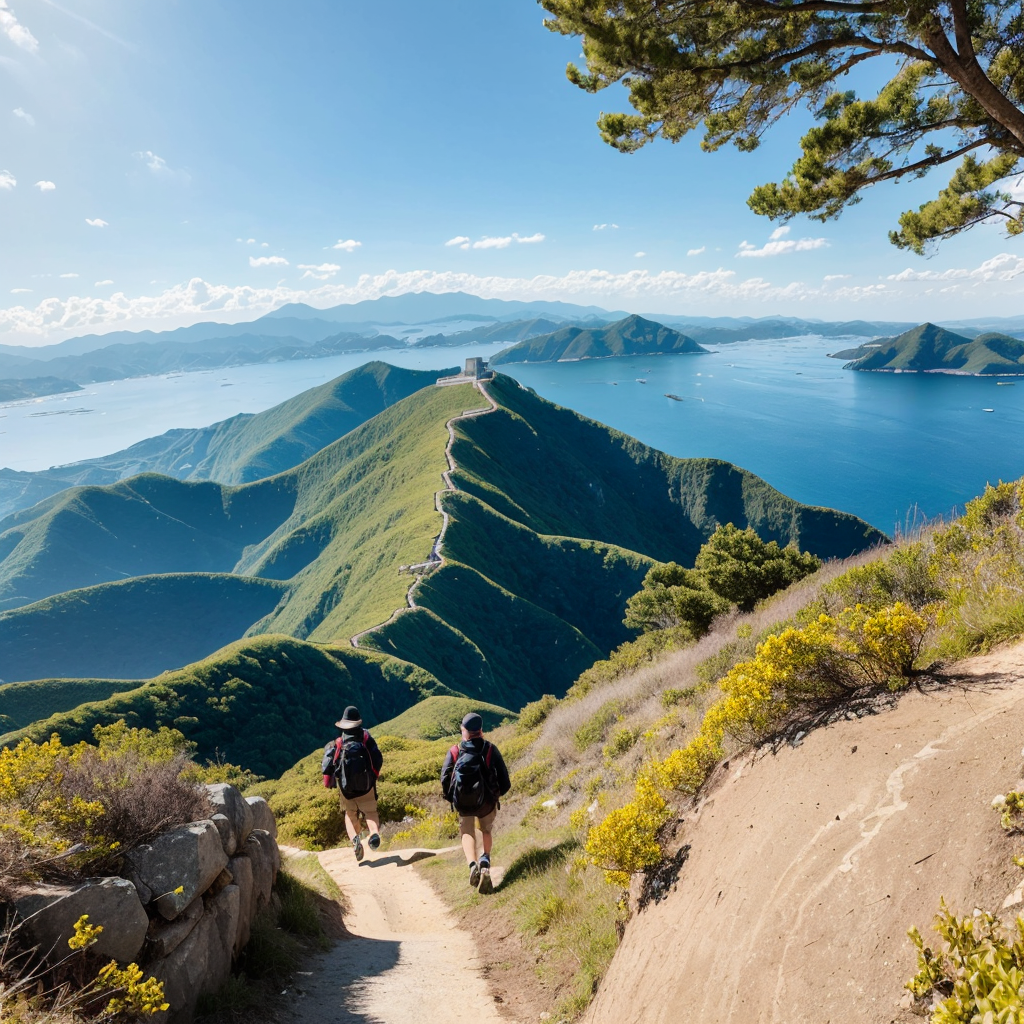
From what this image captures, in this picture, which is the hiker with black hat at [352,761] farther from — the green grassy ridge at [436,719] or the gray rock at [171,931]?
the green grassy ridge at [436,719]

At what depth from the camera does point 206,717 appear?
41000mm

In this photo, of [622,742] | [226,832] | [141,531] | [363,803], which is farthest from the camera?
[141,531]

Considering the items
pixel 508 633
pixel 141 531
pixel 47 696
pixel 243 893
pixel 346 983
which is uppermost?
pixel 243 893

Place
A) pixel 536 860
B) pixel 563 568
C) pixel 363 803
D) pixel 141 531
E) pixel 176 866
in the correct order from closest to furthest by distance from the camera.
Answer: pixel 176 866 < pixel 536 860 < pixel 363 803 < pixel 563 568 < pixel 141 531

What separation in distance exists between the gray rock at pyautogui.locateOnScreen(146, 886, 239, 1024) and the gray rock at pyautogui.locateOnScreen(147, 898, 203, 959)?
0.13ft

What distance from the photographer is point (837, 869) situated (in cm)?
360

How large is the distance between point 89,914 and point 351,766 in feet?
16.6

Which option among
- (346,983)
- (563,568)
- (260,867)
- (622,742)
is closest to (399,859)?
(260,867)

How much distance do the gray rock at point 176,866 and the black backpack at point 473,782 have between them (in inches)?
115

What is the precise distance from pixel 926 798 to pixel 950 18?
979cm

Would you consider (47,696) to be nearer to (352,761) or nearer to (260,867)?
(352,761)

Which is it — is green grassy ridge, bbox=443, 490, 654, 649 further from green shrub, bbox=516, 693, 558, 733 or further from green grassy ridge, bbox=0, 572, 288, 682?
green shrub, bbox=516, 693, 558, 733

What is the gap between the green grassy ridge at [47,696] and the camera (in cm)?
5021

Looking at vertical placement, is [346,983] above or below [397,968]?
above
